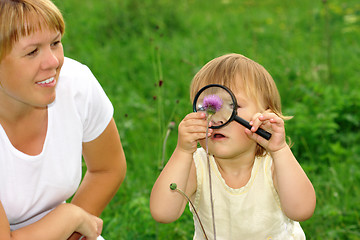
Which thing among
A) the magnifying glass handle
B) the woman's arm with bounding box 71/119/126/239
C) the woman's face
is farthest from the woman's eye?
the magnifying glass handle

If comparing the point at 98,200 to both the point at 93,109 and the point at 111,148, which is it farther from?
the point at 93,109

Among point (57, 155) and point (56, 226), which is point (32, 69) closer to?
point (57, 155)

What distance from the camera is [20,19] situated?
170 cm

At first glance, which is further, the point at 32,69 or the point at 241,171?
the point at 241,171

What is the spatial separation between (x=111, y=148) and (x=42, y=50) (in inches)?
24.7

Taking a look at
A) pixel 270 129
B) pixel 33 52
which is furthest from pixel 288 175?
pixel 33 52

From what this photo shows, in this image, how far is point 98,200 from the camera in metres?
2.25

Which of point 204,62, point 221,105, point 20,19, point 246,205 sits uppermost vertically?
point 20,19

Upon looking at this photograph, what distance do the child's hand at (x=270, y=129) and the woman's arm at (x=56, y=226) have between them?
0.75 metres

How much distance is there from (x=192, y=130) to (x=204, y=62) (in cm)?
253

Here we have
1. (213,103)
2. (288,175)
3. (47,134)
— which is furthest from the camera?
(47,134)

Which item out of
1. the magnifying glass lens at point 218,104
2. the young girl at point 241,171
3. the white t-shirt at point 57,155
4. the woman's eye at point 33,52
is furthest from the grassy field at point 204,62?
the woman's eye at point 33,52

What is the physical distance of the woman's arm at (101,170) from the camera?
222 cm

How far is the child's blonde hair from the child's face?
3 centimetres
